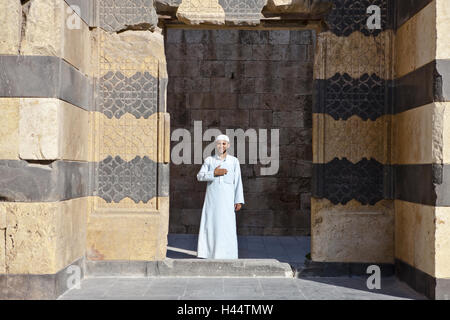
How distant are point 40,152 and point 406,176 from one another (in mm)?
3359

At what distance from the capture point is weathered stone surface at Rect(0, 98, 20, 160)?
362cm

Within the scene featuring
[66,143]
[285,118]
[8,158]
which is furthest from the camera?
[285,118]

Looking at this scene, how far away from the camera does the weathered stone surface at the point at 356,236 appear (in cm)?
457

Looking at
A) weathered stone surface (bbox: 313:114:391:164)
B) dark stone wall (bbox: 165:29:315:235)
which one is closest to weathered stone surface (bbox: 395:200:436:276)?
weathered stone surface (bbox: 313:114:391:164)

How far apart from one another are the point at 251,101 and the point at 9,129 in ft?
15.9

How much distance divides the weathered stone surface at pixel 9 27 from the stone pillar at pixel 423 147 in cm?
346

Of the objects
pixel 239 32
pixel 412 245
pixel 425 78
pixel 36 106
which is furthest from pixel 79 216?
pixel 239 32

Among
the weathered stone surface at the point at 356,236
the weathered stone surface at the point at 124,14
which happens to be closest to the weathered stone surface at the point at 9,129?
the weathered stone surface at the point at 124,14

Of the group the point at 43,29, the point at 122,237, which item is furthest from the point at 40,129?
the point at 122,237

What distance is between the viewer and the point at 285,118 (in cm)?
784

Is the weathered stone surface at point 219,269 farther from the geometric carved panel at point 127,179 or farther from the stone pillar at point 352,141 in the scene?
the geometric carved panel at point 127,179

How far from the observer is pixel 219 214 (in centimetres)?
511

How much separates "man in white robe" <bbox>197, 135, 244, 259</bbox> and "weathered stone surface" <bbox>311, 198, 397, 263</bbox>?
3.37ft

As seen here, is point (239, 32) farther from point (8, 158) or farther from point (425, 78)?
point (8, 158)
